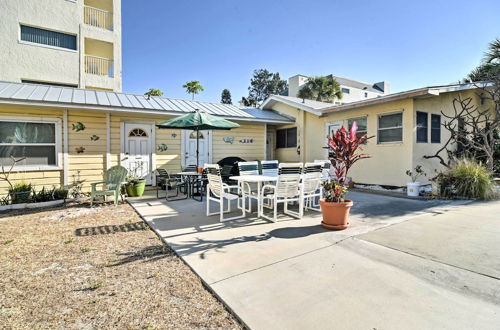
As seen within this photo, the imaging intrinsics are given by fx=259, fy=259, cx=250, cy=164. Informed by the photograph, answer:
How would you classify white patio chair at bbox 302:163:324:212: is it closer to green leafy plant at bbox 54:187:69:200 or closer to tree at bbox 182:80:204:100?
green leafy plant at bbox 54:187:69:200

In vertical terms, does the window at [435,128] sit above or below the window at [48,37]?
below

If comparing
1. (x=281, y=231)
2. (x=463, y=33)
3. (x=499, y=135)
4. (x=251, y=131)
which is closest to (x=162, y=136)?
(x=251, y=131)

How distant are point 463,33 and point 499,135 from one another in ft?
13.3

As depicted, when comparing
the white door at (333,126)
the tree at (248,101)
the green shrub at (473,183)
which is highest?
the tree at (248,101)

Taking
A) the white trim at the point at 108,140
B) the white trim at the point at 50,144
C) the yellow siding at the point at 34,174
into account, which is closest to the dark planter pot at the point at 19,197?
the yellow siding at the point at 34,174

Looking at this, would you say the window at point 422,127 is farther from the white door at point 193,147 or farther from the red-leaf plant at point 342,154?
the white door at point 193,147

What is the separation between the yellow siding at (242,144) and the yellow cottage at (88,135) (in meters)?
0.04

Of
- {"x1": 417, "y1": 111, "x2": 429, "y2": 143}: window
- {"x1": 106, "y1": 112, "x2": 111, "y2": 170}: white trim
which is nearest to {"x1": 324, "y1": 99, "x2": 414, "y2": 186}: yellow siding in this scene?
{"x1": 417, "y1": 111, "x2": 429, "y2": 143}: window

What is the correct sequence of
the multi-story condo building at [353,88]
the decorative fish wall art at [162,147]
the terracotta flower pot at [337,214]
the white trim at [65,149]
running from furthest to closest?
the multi-story condo building at [353,88] < the decorative fish wall art at [162,147] < the white trim at [65,149] < the terracotta flower pot at [337,214]

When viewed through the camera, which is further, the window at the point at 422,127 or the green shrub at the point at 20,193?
the window at the point at 422,127

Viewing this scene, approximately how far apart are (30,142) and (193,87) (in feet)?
73.4

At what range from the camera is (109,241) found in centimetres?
383

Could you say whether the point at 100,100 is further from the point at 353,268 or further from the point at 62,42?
the point at 62,42

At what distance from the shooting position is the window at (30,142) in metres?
6.66
